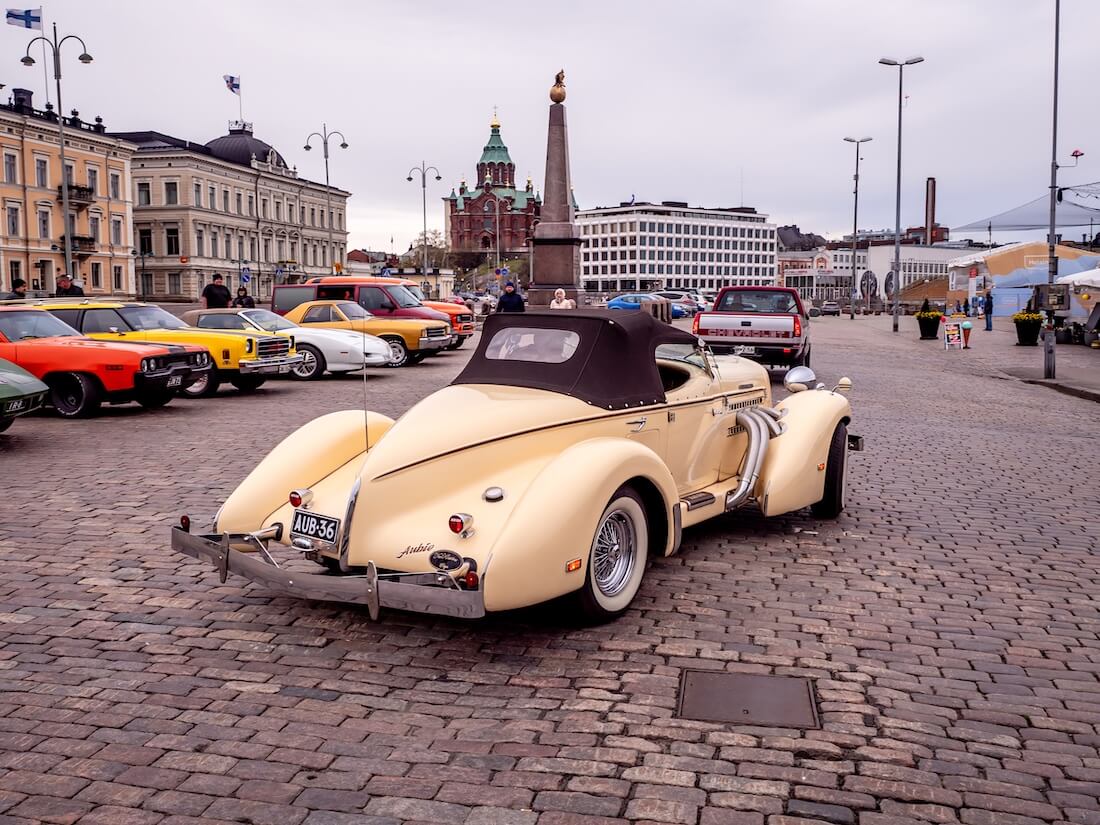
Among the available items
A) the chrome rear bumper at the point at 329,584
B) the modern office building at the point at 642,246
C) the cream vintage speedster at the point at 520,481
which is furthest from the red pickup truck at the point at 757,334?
the modern office building at the point at 642,246

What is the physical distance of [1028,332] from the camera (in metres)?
33.4

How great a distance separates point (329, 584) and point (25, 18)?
39.1 metres

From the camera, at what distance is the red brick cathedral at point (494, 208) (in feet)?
561

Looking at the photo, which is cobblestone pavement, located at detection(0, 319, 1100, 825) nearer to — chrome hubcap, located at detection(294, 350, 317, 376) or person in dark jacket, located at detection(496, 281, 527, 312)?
chrome hubcap, located at detection(294, 350, 317, 376)

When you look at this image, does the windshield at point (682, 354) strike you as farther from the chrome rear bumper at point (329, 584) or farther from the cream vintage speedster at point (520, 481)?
the chrome rear bumper at point (329, 584)

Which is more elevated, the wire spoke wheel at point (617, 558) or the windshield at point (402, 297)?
the windshield at point (402, 297)

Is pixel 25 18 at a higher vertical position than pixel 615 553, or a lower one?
higher

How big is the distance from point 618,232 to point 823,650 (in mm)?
191688

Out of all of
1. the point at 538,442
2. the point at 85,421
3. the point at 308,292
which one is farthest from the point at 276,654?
the point at 308,292

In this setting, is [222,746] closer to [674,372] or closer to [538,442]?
[538,442]

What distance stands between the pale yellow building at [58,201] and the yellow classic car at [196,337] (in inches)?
1932

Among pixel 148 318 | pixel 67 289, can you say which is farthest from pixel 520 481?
pixel 67 289

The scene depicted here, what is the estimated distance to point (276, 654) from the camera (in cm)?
497

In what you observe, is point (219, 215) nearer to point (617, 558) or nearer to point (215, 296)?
point (215, 296)
